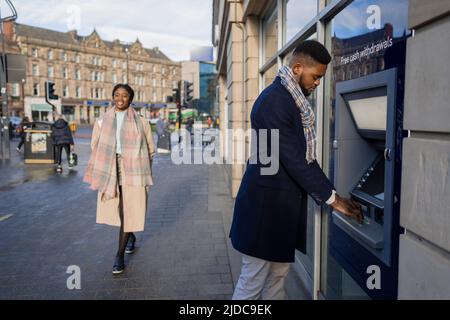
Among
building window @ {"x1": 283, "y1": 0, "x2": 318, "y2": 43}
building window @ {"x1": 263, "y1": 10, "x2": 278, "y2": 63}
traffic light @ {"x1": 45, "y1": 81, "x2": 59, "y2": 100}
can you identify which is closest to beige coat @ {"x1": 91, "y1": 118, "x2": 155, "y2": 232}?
building window @ {"x1": 283, "y1": 0, "x2": 318, "y2": 43}

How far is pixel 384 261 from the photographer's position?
2.04m

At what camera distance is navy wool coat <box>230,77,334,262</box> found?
6.59ft

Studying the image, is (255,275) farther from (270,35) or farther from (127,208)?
(270,35)

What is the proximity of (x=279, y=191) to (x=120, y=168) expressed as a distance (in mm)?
2269

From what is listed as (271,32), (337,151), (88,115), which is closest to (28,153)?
(271,32)

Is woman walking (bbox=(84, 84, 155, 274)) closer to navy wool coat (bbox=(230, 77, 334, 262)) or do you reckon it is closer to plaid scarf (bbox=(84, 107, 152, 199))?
plaid scarf (bbox=(84, 107, 152, 199))

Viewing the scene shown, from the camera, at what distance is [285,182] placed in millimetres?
2100

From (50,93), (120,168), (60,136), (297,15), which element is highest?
Answer: (50,93)

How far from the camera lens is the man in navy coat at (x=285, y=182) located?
79.3 inches

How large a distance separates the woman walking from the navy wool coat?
1.94 m

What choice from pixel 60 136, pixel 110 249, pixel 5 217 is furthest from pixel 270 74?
pixel 60 136

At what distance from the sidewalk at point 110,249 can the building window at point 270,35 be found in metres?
2.51

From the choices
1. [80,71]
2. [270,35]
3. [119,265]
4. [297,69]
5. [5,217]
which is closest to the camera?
→ [297,69]

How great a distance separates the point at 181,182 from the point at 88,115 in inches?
2518
